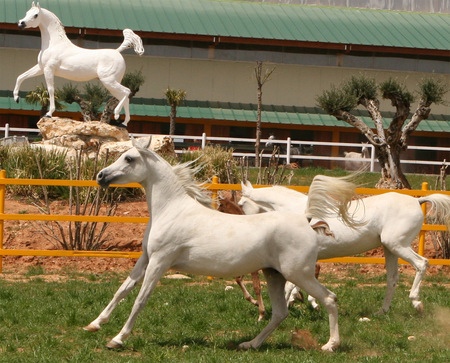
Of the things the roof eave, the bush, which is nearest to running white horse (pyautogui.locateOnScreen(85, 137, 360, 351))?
the bush

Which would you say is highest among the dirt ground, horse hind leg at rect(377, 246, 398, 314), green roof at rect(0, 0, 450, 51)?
green roof at rect(0, 0, 450, 51)

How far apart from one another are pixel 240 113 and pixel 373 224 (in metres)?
27.3

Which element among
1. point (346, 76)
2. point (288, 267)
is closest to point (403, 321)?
point (288, 267)

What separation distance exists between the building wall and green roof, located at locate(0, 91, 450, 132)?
734 mm

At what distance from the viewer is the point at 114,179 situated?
7.90 m

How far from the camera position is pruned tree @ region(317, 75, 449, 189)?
2327 cm

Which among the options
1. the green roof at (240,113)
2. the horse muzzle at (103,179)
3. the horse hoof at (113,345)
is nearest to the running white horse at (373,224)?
the horse muzzle at (103,179)

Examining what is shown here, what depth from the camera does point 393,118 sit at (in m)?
23.8

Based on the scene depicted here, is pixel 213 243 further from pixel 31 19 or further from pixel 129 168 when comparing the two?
pixel 31 19

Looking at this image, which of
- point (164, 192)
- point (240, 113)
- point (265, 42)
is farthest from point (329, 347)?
point (265, 42)

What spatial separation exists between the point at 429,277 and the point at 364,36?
2727 cm

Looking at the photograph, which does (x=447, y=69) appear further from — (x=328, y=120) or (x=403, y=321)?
(x=403, y=321)

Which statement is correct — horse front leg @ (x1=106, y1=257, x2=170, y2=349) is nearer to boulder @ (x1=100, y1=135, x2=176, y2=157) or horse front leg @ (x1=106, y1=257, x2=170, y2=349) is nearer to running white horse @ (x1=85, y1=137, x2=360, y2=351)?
running white horse @ (x1=85, y1=137, x2=360, y2=351)

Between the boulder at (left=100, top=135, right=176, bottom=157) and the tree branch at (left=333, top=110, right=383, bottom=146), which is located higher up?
the tree branch at (left=333, top=110, right=383, bottom=146)
